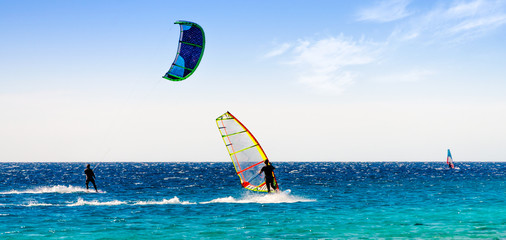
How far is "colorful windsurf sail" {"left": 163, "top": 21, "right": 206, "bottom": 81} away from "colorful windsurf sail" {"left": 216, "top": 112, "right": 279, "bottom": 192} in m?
3.37

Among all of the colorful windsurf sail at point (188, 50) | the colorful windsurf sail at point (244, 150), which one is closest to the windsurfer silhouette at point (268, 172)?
the colorful windsurf sail at point (244, 150)

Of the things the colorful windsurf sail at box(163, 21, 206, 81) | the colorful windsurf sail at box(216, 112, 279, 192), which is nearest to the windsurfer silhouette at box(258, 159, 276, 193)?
the colorful windsurf sail at box(216, 112, 279, 192)

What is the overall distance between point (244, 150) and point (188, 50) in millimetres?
5364

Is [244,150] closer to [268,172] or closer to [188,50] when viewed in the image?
[268,172]

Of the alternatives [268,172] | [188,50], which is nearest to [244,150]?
[268,172]

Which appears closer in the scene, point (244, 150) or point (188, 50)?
point (188, 50)

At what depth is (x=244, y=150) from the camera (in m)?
17.8

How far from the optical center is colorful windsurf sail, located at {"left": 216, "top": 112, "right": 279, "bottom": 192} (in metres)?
17.3

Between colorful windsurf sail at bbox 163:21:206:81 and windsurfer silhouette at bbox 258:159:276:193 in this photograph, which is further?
windsurfer silhouette at bbox 258:159:276:193

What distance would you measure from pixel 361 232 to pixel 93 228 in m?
8.44

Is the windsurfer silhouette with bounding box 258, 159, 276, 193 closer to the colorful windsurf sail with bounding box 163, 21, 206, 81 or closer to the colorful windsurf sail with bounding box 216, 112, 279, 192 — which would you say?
the colorful windsurf sail with bounding box 216, 112, 279, 192

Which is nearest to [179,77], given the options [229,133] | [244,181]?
[229,133]

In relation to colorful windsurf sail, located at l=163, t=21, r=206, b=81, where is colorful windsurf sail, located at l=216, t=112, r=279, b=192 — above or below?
below

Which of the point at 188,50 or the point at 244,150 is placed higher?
the point at 188,50
